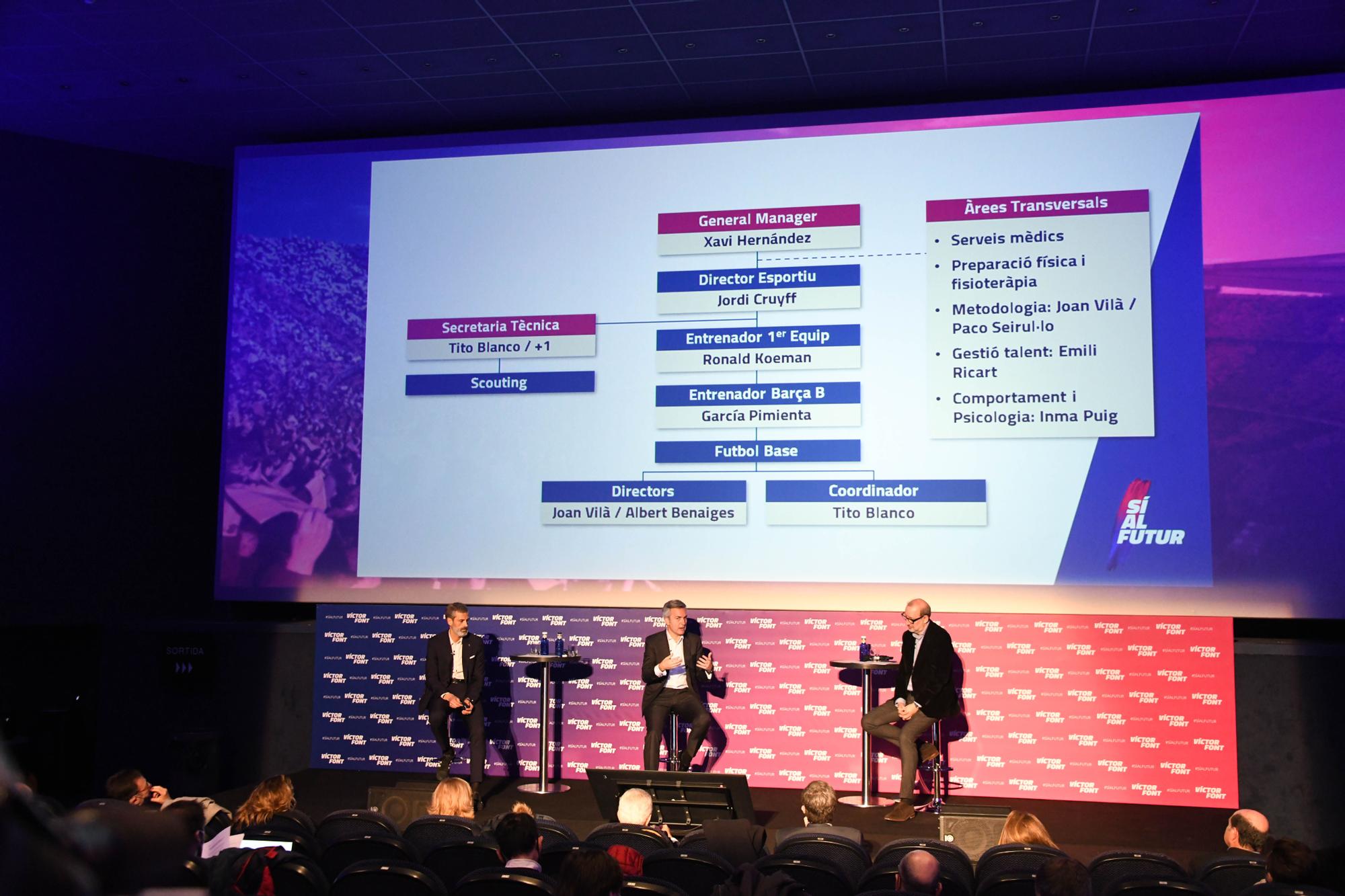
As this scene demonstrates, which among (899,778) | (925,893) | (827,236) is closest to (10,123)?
(827,236)

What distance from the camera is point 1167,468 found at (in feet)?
23.8

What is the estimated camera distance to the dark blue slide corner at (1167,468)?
284 inches

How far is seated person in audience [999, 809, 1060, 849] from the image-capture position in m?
4.09

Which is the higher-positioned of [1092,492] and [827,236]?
[827,236]

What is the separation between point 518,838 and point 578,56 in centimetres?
559

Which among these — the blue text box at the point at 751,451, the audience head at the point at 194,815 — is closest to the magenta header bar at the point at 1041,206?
the blue text box at the point at 751,451

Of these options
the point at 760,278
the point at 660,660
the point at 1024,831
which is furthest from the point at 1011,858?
the point at 760,278

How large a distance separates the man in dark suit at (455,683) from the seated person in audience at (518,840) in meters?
3.84

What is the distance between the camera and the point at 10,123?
8539 millimetres

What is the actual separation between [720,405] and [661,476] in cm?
64

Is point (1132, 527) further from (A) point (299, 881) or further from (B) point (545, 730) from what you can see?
(A) point (299, 881)

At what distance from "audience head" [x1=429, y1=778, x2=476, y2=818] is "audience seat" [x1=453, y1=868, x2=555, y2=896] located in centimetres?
159

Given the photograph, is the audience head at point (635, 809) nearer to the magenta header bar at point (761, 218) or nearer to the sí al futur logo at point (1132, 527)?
the sí al futur logo at point (1132, 527)

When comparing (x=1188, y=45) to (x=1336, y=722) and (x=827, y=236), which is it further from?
(x=1336, y=722)
